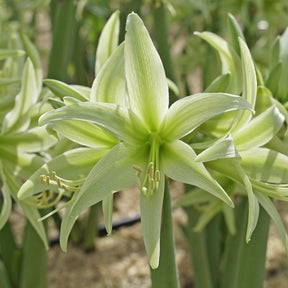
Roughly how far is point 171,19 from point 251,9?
0.27m

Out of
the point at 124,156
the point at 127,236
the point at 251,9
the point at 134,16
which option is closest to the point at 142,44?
the point at 134,16

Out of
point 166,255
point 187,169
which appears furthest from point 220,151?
point 166,255

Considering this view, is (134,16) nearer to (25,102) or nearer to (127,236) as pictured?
(25,102)

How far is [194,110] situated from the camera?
0.58 meters

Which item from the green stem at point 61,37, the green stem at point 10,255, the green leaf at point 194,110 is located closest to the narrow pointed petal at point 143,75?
the green leaf at point 194,110

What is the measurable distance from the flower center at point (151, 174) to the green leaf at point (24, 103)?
25cm

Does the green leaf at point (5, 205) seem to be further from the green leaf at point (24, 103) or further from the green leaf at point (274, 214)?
the green leaf at point (274, 214)

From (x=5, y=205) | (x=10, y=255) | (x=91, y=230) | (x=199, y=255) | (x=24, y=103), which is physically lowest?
(x=91, y=230)

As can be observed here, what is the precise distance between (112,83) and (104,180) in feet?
0.43

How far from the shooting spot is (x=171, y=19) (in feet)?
5.08

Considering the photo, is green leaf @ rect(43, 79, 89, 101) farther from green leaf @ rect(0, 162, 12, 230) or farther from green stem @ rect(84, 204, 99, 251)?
green stem @ rect(84, 204, 99, 251)

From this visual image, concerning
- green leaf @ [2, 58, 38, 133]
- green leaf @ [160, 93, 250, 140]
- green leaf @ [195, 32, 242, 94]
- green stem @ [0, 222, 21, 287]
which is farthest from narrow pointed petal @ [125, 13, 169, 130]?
green stem @ [0, 222, 21, 287]

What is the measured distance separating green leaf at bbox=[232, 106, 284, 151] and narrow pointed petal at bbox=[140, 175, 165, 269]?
4.6 inches

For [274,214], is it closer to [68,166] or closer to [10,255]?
[68,166]
